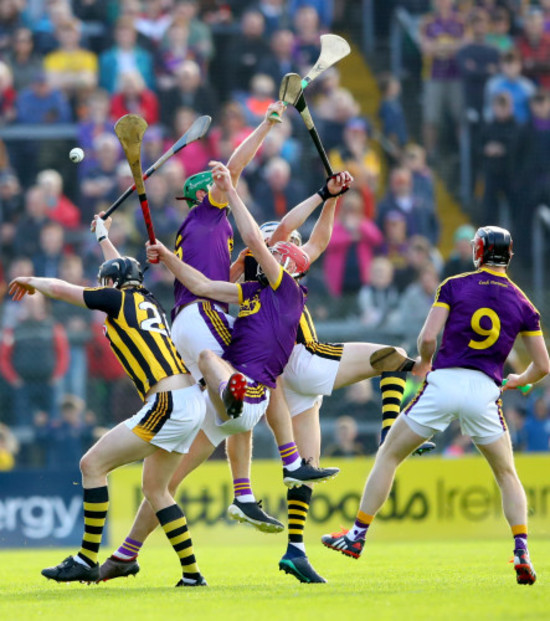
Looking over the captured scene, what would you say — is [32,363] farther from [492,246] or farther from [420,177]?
[492,246]

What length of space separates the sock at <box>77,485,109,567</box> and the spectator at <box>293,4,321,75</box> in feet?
30.8

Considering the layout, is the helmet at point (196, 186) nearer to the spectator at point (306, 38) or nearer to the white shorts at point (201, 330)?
the white shorts at point (201, 330)

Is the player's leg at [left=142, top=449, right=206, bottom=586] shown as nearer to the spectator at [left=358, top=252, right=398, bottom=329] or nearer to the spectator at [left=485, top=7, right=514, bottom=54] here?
the spectator at [left=358, top=252, right=398, bottom=329]

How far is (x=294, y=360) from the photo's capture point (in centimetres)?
805

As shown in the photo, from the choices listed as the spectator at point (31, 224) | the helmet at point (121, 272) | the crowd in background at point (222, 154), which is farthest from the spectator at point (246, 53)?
the helmet at point (121, 272)

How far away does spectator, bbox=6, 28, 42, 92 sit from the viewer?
51.6 ft

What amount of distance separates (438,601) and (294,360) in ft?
6.75

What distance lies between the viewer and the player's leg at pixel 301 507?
7797mm

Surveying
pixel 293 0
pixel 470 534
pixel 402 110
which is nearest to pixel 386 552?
pixel 470 534

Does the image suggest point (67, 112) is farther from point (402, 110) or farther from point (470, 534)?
point (470, 534)

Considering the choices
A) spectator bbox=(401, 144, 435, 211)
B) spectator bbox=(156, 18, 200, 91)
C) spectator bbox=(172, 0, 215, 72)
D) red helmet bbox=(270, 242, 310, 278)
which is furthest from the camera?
spectator bbox=(172, 0, 215, 72)

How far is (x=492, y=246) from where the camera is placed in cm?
749

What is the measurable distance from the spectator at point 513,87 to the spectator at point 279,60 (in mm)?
2429

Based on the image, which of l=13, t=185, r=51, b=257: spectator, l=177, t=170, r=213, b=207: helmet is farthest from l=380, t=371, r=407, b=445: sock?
l=13, t=185, r=51, b=257: spectator
